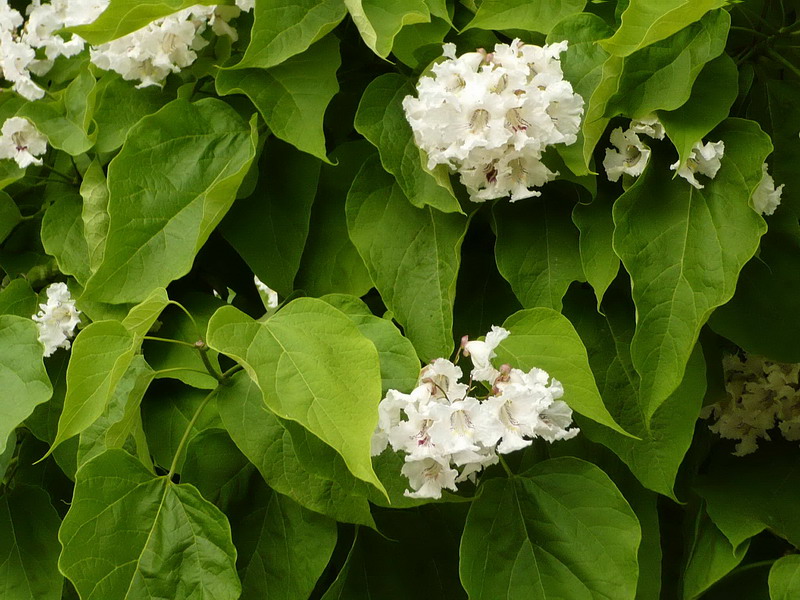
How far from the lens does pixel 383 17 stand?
78cm

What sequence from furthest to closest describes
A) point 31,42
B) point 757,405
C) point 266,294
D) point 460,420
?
point 266,294, point 31,42, point 757,405, point 460,420

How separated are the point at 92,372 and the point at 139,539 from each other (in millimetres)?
150

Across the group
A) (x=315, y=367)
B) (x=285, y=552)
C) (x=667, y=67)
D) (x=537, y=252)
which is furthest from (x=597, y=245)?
(x=285, y=552)

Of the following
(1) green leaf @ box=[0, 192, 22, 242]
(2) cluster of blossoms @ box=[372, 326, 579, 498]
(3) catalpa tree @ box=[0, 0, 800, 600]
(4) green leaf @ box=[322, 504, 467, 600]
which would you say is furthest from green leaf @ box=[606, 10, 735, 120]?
(1) green leaf @ box=[0, 192, 22, 242]

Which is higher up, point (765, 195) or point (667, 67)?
point (667, 67)

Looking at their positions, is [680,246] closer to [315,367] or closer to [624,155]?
[624,155]

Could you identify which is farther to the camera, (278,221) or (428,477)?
(278,221)

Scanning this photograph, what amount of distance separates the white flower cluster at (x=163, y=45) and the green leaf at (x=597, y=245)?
0.39 m

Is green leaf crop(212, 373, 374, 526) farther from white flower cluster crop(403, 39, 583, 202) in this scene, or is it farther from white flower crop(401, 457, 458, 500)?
white flower cluster crop(403, 39, 583, 202)

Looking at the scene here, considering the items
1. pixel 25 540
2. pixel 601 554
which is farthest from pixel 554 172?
pixel 25 540

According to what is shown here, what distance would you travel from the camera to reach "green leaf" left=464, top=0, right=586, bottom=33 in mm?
790

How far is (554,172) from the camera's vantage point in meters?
0.77

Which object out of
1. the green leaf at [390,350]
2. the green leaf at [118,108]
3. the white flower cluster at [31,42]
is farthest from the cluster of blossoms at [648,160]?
the white flower cluster at [31,42]

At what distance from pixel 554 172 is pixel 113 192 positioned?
40 cm
